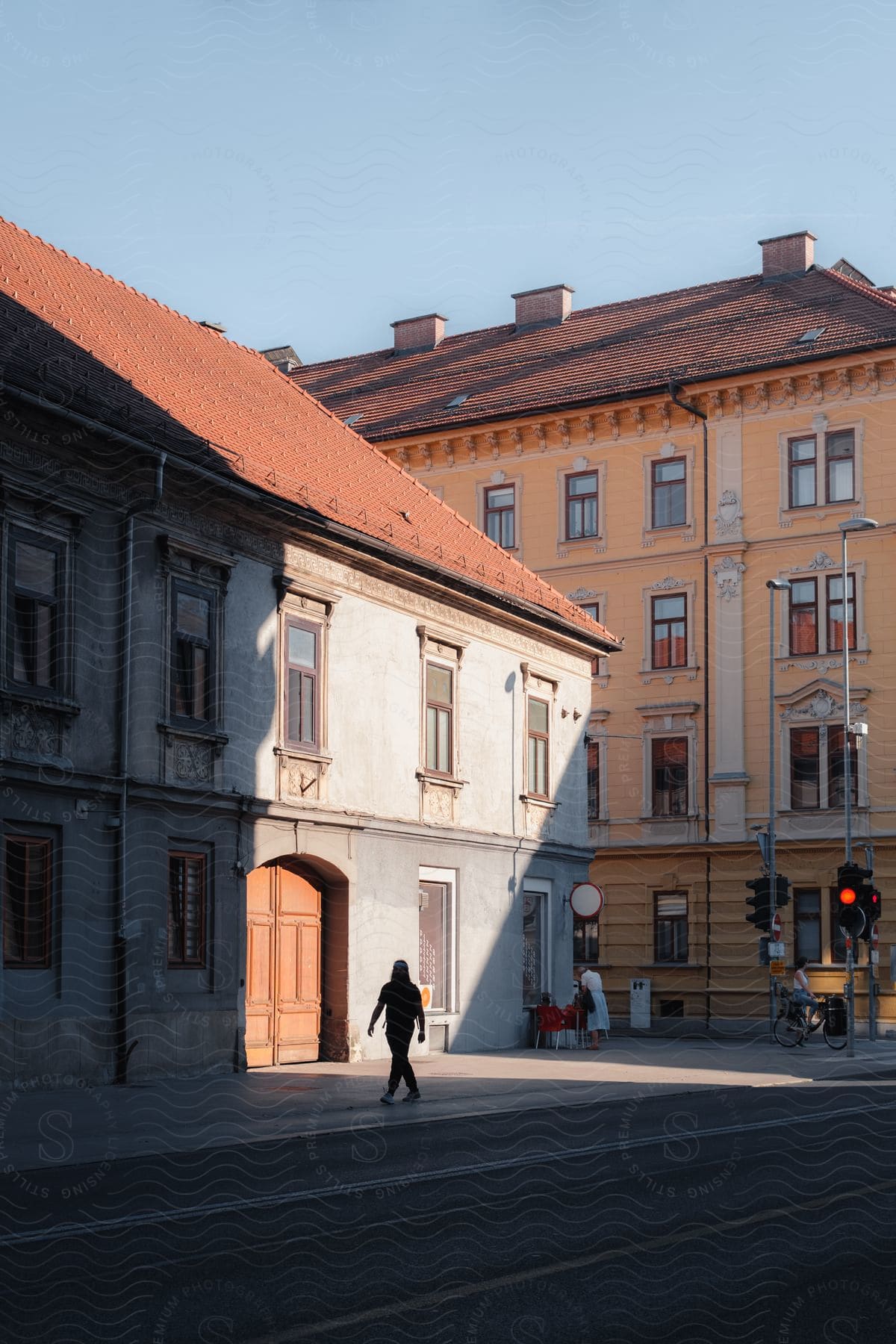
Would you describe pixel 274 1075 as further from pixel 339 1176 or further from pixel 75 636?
pixel 339 1176

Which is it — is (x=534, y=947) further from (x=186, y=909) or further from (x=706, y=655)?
(x=706, y=655)

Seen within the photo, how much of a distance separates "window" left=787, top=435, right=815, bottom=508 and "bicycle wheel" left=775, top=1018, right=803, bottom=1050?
1453 cm

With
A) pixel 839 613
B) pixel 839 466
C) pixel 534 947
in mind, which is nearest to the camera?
pixel 534 947

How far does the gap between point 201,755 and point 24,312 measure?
20.8 ft

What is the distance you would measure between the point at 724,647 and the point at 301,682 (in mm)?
21175

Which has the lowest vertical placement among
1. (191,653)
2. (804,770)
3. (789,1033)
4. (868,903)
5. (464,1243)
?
(789,1033)

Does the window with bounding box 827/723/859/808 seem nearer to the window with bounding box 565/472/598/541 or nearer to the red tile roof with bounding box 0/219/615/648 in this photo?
the window with bounding box 565/472/598/541

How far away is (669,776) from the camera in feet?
149

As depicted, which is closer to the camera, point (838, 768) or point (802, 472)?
point (838, 768)

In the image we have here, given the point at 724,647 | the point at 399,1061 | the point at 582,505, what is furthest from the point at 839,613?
the point at 399,1061

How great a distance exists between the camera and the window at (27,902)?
66.5 feet

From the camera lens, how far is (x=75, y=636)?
2144cm

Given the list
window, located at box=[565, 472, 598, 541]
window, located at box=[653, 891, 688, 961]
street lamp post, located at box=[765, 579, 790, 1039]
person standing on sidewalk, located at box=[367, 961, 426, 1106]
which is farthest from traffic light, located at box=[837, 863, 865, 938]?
window, located at box=[565, 472, 598, 541]

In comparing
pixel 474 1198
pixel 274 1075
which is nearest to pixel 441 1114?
pixel 274 1075
